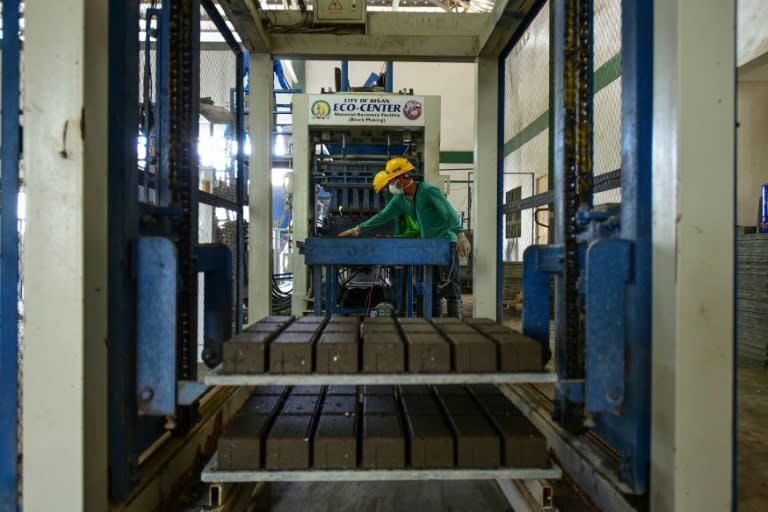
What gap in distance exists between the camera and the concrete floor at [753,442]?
166 centimetres

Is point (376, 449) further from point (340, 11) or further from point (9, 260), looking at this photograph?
point (340, 11)

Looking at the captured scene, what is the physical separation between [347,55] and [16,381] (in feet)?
9.19

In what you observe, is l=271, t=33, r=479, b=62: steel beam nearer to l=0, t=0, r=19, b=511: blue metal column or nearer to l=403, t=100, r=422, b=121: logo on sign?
l=403, t=100, r=422, b=121: logo on sign

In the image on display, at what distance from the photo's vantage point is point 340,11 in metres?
2.91

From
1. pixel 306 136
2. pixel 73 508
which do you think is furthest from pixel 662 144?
pixel 306 136

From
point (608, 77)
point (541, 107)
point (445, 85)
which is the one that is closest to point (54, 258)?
point (608, 77)

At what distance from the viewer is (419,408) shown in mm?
1743

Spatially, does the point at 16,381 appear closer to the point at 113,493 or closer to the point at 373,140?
the point at 113,493

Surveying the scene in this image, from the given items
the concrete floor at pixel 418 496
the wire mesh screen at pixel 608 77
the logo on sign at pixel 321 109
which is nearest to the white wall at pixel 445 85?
the wire mesh screen at pixel 608 77

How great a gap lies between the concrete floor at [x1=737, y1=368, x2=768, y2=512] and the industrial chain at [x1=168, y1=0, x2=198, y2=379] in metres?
2.36

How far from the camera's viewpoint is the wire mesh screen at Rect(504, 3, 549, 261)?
4.90 metres

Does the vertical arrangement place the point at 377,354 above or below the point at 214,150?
below

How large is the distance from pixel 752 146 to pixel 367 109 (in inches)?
182

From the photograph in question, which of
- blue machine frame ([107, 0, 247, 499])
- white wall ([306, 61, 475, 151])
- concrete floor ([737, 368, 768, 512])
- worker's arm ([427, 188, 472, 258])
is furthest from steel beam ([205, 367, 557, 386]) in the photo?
white wall ([306, 61, 475, 151])
